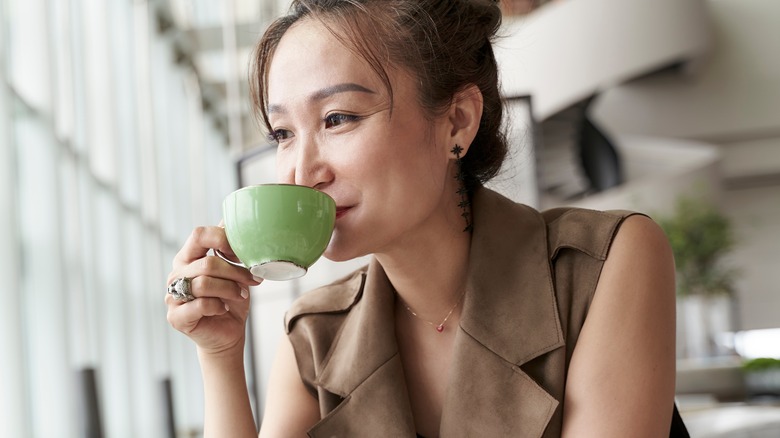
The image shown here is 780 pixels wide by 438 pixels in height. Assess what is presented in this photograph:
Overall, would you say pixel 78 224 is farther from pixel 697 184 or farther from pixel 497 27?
pixel 697 184

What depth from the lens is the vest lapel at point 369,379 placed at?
1.43 m

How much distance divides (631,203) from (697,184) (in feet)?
3.91

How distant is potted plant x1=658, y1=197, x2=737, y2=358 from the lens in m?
10.6

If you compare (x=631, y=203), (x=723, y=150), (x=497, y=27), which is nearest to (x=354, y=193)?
(x=497, y=27)

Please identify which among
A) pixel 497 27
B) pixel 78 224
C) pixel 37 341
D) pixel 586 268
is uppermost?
pixel 497 27

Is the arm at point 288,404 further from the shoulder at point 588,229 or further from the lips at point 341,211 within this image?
the shoulder at point 588,229

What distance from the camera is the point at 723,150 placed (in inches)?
599

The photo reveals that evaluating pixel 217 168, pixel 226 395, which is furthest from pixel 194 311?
pixel 217 168

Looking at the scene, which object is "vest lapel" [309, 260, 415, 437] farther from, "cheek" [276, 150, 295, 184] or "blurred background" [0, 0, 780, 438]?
"blurred background" [0, 0, 780, 438]

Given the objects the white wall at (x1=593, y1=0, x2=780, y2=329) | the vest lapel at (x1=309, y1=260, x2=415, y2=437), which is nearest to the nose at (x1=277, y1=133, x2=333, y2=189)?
the vest lapel at (x1=309, y1=260, x2=415, y2=437)

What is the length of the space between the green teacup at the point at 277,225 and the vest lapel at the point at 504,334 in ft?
1.20

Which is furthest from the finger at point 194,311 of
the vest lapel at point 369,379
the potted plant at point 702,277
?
the potted plant at point 702,277

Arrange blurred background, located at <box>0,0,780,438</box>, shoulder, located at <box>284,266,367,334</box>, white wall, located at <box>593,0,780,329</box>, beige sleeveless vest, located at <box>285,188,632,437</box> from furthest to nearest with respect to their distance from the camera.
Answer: white wall, located at <box>593,0,780,329</box> → blurred background, located at <box>0,0,780,438</box> → shoulder, located at <box>284,266,367,334</box> → beige sleeveless vest, located at <box>285,188,632,437</box>

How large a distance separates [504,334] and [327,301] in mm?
390
